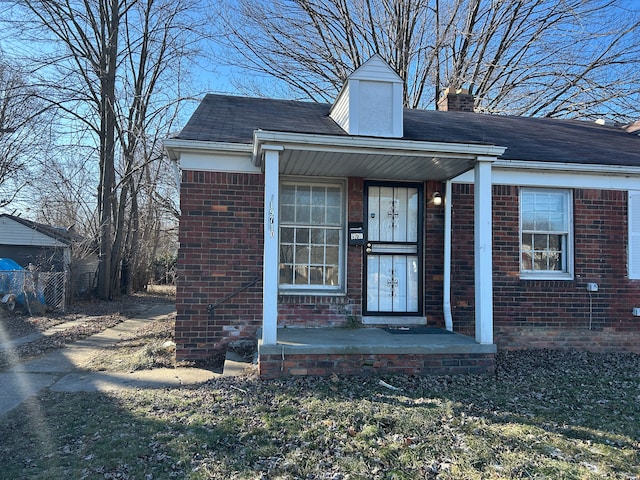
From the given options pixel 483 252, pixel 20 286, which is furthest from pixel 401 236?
pixel 20 286

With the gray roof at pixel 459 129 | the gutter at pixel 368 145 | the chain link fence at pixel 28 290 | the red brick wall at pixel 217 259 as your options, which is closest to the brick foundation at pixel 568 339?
the gray roof at pixel 459 129

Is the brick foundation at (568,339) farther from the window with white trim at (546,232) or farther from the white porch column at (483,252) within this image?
the white porch column at (483,252)

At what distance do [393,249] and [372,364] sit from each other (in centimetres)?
235

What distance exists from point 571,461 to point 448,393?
5.26 feet

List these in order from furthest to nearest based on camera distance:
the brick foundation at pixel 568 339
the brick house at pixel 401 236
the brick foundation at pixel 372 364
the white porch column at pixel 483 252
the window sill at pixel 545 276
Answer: the window sill at pixel 545 276
the brick foundation at pixel 568 339
the brick house at pixel 401 236
the white porch column at pixel 483 252
the brick foundation at pixel 372 364

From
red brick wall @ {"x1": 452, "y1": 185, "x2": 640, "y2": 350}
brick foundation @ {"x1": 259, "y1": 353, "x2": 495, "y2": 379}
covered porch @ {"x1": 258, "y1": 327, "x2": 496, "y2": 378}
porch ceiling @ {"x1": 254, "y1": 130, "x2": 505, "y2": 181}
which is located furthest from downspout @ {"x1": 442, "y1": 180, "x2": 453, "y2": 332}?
brick foundation @ {"x1": 259, "y1": 353, "x2": 495, "y2": 379}

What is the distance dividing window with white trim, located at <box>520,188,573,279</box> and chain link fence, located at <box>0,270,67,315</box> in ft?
39.1

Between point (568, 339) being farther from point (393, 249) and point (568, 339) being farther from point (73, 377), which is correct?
point (73, 377)

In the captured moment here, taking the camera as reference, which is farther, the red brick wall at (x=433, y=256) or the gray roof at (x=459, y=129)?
the red brick wall at (x=433, y=256)

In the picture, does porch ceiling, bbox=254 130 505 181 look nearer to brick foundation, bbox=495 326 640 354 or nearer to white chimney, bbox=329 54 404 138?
white chimney, bbox=329 54 404 138

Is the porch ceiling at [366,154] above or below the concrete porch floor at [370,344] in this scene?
above

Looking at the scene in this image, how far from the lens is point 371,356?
5504 mm

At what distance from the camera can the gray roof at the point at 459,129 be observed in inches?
274

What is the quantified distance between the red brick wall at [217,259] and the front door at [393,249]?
6.07 feet
